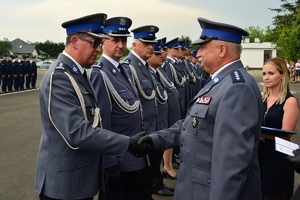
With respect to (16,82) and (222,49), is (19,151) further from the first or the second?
(16,82)

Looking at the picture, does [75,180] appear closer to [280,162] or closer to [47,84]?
[47,84]

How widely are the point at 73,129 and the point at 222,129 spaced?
38.4 inches

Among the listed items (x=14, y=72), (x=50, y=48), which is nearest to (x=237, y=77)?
(x=14, y=72)

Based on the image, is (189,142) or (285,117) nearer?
(189,142)

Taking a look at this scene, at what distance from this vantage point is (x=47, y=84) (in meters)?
2.61

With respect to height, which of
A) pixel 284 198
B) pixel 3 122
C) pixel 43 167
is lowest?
pixel 3 122

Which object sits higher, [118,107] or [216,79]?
[216,79]

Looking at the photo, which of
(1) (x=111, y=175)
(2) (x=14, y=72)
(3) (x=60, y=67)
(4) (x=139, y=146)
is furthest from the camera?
(2) (x=14, y=72)

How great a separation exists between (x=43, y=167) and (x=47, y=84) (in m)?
0.58

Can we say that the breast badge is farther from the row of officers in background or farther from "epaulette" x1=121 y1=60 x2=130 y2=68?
the row of officers in background

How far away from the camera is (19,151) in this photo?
7.25m

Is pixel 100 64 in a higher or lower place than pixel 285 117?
higher

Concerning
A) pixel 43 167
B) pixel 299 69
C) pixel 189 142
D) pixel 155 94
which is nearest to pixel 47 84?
pixel 43 167

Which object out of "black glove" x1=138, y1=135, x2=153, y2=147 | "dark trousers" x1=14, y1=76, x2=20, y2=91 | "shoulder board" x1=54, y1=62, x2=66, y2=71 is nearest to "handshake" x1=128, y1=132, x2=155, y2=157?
"black glove" x1=138, y1=135, x2=153, y2=147
